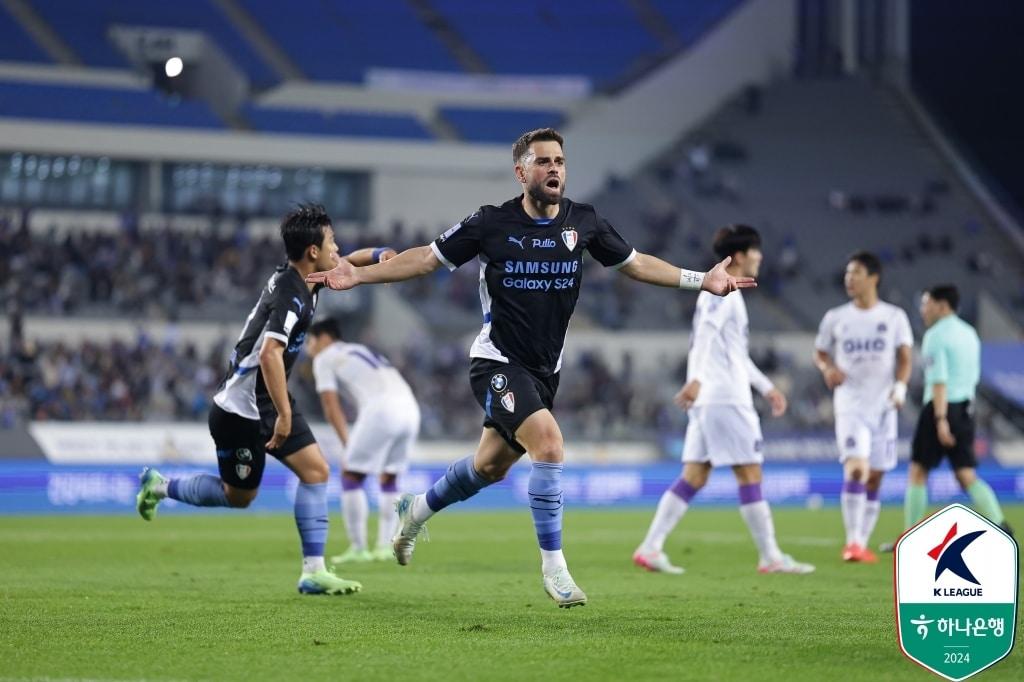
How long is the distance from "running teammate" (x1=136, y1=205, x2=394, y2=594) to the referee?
21.3ft

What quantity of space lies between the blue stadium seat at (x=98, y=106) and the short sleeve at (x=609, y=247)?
33884 millimetres

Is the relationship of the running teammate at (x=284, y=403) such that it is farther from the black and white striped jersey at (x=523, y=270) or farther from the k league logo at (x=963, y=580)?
the k league logo at (x=963, y=580)

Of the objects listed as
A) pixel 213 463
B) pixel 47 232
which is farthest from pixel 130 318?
pixel 213 463

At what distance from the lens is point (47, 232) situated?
36750mm

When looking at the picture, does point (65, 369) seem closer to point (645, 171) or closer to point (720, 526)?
point (720, 526)

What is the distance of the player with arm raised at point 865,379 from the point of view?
43.0ft

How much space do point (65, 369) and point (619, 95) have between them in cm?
2278

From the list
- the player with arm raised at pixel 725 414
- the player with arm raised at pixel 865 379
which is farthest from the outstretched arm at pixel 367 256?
the player with arm raised at pixel 865 379

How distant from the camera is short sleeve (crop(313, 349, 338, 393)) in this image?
13719 millimetres

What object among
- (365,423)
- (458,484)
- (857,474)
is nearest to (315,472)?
(458,484)

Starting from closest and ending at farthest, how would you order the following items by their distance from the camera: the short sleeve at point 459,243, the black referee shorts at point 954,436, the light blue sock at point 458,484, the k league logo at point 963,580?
the k league logo at point 963,580 → the short sleeve at point 459,243 → the light blue sock at point 458,484 → the black referee shorts at point 954,436

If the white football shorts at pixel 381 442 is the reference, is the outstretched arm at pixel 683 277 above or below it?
above

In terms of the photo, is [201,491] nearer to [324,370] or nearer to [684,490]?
[324,370]

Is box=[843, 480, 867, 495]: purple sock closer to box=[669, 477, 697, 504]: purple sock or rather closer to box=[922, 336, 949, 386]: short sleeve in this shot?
box=[922, 336, 949, 386]: short sleeve
